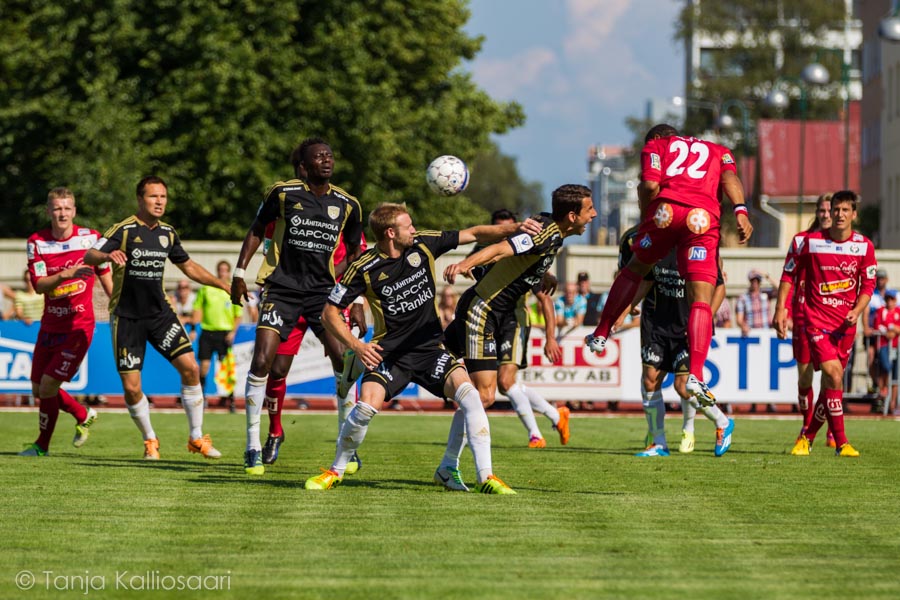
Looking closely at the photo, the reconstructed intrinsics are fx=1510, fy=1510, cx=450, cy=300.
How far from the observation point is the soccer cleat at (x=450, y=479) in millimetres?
10219

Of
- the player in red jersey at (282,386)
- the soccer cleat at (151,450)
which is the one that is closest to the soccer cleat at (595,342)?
the player in red jersey at (282,386)

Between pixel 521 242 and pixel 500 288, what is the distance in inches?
69.7

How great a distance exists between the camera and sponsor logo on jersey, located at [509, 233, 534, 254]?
33.3ft

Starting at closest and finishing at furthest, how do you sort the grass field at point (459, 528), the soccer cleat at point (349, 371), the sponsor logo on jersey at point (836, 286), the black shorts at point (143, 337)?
the grass field at point (459, 528) → the soccer cleat at point (349, 371) → the black shorts at point (143, 337) → the sponsor logo on jersey at point (836, 286)

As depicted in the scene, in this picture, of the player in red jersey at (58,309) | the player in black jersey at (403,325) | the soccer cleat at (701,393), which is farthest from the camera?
the player in red jersey at (58,309)

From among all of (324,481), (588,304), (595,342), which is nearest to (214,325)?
(588,304)

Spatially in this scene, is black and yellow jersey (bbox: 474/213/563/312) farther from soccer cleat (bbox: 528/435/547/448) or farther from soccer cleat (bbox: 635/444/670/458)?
soccer cleat (bbox: 528/435/547/448)

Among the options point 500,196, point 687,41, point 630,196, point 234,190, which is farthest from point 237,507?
point 630,196

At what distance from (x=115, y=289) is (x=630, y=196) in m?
165

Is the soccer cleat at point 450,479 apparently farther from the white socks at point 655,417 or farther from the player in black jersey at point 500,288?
the white socks at point 655,417

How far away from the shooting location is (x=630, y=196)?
175250 mm

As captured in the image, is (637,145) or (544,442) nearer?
(544,442)

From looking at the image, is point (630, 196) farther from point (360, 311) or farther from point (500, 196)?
point (360, 311)

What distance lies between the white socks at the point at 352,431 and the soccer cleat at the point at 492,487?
0.86 metres
